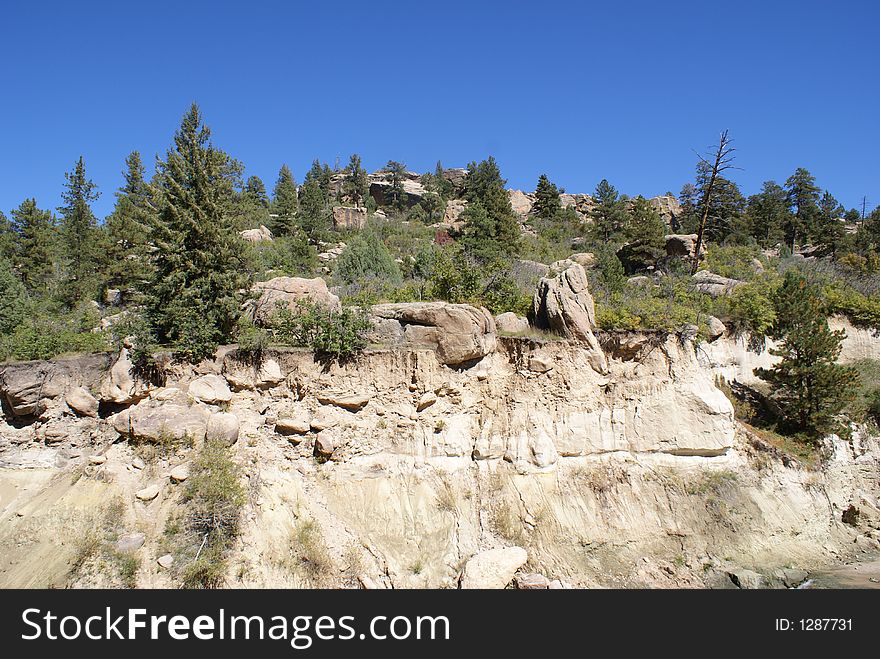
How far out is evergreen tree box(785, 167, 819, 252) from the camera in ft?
127

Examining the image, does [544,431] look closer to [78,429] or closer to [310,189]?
[78,429]

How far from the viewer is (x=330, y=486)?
1216 centimetres

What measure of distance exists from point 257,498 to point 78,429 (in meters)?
5.30

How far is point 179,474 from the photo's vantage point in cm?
1098

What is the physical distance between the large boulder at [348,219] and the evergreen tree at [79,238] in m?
18.4

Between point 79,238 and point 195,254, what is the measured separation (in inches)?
765

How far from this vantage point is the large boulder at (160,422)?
11.3 metres

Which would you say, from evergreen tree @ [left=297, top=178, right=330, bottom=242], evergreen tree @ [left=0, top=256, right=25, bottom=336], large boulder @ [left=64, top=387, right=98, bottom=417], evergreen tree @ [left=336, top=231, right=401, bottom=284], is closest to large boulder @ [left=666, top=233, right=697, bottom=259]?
evergreen tree @ [left=336, top=231, right=401, bottom=284]

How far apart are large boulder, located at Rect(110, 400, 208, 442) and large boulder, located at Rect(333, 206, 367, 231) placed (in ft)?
106

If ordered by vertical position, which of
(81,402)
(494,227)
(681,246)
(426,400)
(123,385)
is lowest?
(426,400)

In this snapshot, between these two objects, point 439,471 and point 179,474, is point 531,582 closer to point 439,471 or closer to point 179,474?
point 439,471

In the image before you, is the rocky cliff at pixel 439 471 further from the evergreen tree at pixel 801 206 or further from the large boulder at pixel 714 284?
the evergreen tree at pixel 801 206

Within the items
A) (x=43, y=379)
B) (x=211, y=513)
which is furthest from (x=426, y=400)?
(x=43, y=379)

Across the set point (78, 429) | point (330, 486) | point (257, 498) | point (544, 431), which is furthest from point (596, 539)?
point (78, 429)
